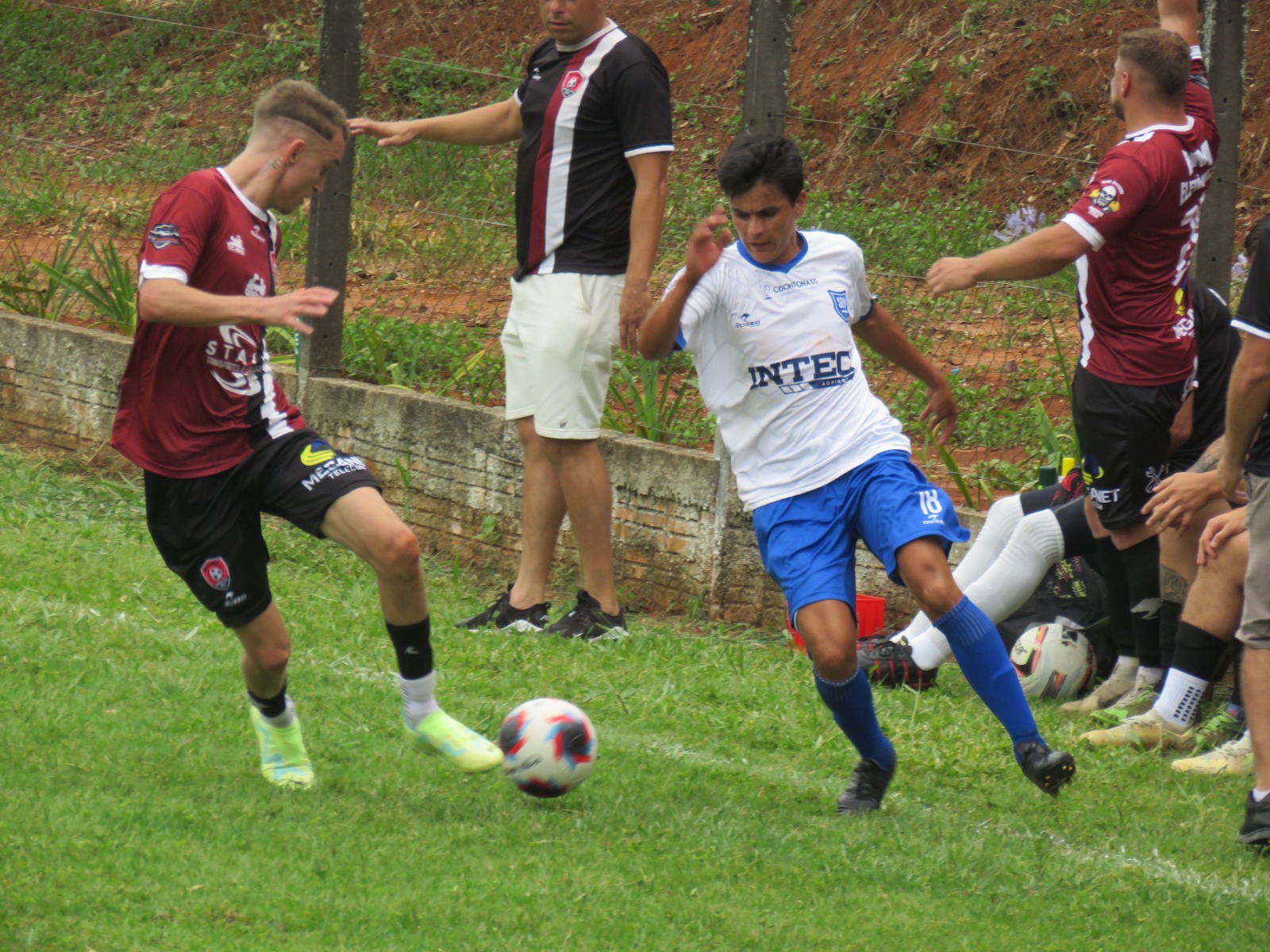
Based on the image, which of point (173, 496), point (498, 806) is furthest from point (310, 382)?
point (498, 806)

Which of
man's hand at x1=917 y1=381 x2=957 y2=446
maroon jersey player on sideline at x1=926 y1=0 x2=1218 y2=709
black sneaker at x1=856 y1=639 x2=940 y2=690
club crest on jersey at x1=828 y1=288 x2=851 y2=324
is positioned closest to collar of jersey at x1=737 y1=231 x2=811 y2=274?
club crest on jersey at x1=828 y1=288 x2=851 y2=324

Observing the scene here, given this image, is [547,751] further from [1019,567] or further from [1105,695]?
[1105,695]

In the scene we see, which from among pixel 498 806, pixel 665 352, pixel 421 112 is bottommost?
pixel 498 806

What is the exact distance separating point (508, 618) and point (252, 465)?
2.12m

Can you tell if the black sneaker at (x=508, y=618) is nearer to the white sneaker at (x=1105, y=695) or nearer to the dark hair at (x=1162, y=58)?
the white sneaker at (x=1105, y=695)

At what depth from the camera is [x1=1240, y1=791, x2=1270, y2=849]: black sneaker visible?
4.12 m

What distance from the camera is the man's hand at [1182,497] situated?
14.6ft

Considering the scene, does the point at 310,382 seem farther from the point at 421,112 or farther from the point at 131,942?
the point at 131,942

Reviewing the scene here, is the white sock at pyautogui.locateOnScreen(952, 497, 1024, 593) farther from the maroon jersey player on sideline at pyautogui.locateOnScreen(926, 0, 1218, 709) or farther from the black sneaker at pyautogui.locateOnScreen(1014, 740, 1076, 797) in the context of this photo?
the black sneaker at pyautogui.locateOnScreen(1014, 740, 1076, 797)

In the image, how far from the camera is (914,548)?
437 centimetres

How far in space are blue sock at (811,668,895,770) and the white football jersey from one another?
22.7 inches

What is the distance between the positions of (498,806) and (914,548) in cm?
134

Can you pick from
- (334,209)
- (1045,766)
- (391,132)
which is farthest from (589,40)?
(1045,766)

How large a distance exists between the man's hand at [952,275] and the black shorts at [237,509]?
1668mm
